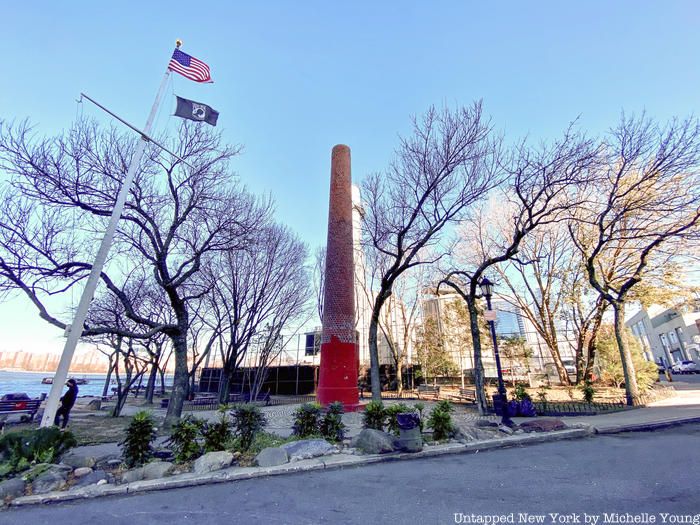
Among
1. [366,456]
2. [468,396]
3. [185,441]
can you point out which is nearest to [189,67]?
[185,441]

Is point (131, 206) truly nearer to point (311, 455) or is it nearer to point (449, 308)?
point (311, 455)

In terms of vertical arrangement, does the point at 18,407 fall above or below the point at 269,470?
above

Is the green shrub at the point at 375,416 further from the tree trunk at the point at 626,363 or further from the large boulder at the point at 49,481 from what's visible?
the tree trunk at the point at 626,363

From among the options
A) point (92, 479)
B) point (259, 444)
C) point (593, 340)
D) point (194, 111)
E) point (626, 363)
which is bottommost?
point (92, 479)

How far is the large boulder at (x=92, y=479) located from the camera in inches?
199

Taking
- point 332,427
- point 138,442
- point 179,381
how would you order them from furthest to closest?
point 179,381
point 332,427
point 138,442

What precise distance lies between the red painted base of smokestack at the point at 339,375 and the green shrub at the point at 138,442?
7468 mm

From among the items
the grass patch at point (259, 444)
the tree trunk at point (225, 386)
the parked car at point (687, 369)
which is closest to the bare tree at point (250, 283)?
the tree trunk at point (225, 386)

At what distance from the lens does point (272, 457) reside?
570 centimetres

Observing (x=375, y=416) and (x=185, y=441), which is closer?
(x=185, y=441)

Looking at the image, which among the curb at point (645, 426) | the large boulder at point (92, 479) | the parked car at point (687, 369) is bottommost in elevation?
the large boulder at point (92, 479)

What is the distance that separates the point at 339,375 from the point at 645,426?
30.5ft

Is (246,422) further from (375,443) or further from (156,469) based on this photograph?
(375,443)

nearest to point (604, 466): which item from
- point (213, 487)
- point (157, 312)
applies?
point (213, 487)
